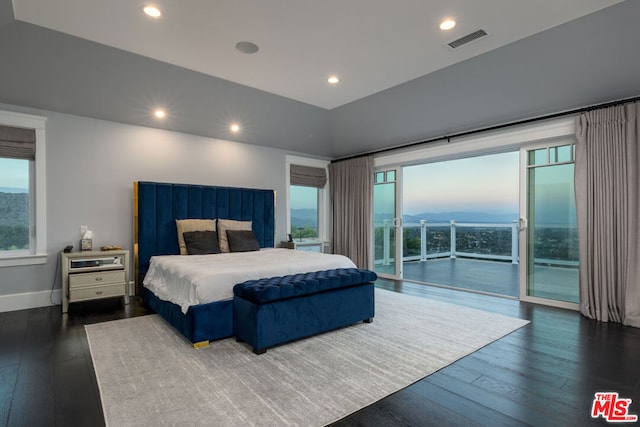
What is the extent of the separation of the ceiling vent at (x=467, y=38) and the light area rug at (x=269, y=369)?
2893mm

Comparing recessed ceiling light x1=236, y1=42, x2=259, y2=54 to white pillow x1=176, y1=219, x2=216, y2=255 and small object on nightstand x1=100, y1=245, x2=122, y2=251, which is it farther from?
small object on nightstand x1=100, y1=245, x2=122, y2=251

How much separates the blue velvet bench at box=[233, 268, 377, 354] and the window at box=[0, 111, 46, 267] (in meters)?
2.95

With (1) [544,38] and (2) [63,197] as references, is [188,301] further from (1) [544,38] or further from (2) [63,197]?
(1) [544,38]

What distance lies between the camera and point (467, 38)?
3238 mm

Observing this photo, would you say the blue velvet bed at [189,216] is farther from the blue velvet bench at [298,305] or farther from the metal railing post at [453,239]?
the metal railing post at [453,239]

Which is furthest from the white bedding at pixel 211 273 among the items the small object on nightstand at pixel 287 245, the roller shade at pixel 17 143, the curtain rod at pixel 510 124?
the curtain rod at pixel 510 124

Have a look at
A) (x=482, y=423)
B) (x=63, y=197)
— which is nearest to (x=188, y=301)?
(x=482, y=423)

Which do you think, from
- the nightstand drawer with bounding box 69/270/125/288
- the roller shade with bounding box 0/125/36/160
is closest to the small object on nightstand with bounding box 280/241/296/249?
the nightstand drawer with bounding box 69/270/125/288

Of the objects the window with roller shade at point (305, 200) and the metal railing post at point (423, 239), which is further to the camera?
the metal railing post at point (423, 239)

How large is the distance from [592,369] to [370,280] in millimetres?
1898

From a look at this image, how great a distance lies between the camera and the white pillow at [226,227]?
193 inches

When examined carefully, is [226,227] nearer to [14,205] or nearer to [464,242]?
[14,205]

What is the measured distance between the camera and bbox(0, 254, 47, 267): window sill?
12.6 feet

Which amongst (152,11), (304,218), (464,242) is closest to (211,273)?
(152,11)
